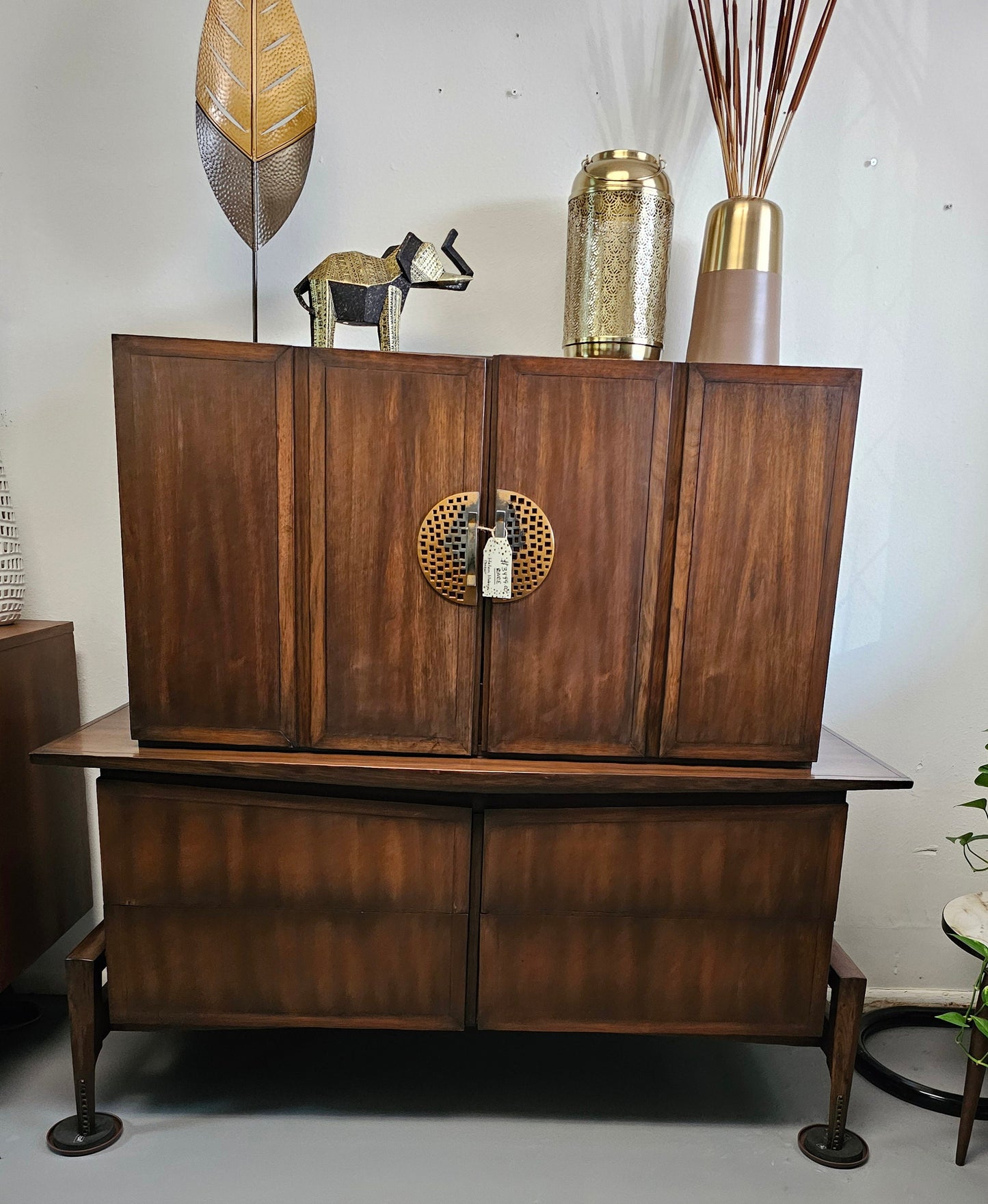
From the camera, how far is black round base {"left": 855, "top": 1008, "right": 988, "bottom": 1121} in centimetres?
183

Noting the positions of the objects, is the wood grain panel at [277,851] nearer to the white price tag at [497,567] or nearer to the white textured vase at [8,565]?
the white price tag at [497,567]

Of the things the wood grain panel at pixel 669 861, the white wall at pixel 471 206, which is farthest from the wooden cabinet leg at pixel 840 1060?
the white wall at pixel 471 206

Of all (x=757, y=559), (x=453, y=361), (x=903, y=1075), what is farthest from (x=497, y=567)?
(x=903, y=1075)

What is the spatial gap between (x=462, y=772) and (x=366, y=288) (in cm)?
91

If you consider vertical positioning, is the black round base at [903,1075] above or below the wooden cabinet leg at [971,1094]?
below

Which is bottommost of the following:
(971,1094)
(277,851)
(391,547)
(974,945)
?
(971,1094)

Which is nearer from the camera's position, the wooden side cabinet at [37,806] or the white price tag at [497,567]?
the white price tag at [497,567]

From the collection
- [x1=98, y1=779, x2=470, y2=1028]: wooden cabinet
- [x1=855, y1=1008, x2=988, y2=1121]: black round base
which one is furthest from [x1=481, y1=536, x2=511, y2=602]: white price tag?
[x1=855, y1=1008, x2=988, y2=1121]: black round base

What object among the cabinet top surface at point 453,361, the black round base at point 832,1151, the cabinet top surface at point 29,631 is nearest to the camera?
the cabinet top surface at point 453,361

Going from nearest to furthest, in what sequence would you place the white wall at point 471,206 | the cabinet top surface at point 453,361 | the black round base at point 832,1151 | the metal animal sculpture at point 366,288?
the cabinet top surface at point 453,361
the metal animal sculpture at point 366,288
the black round base at point 832,1151
the white wall at point 471,206

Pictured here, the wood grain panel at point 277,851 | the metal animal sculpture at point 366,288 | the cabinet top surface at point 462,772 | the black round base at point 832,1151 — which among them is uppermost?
the metal animal sculpture at point 366,288

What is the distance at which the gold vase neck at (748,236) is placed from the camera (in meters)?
1.65

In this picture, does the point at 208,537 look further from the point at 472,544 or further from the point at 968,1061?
the point at 968,1061

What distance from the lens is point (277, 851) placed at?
1.57 meters
